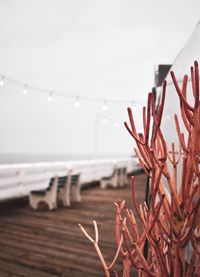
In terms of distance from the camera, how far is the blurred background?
44.7ft

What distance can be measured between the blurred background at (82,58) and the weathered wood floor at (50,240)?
1662 millimetres

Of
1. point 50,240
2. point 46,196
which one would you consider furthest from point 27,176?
point 50,240

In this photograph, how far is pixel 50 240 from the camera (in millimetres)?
3248

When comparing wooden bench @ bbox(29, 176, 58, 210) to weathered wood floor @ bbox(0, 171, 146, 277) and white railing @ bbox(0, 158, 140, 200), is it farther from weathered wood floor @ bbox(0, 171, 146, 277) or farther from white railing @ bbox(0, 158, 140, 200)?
white railing @ bbox(0, 158, 140, 200)

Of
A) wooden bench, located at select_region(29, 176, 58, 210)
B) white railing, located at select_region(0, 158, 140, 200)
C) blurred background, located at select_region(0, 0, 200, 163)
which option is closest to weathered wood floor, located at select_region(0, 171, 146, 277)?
wooden bench, located at select_region(29, 176, 58, 210)

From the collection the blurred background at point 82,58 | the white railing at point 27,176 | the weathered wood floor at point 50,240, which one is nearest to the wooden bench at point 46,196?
the weathered wood floor at point 50,240

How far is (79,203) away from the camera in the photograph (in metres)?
5.80

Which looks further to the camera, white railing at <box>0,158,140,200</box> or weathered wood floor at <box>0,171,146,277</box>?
white railing at <box>0,158,140,200</box>

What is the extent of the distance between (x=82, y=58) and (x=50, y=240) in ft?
99.2

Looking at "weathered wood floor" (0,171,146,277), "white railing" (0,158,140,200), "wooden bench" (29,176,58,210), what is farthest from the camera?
"white railing" (0,158,140,200)

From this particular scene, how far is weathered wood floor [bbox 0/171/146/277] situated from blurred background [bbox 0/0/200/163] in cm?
166

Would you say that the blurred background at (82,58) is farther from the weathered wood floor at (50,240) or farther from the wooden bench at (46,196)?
the wooden bench at (46,196)

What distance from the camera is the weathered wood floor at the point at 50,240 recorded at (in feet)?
8.09

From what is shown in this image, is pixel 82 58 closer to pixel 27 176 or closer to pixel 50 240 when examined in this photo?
pixel 27 176
